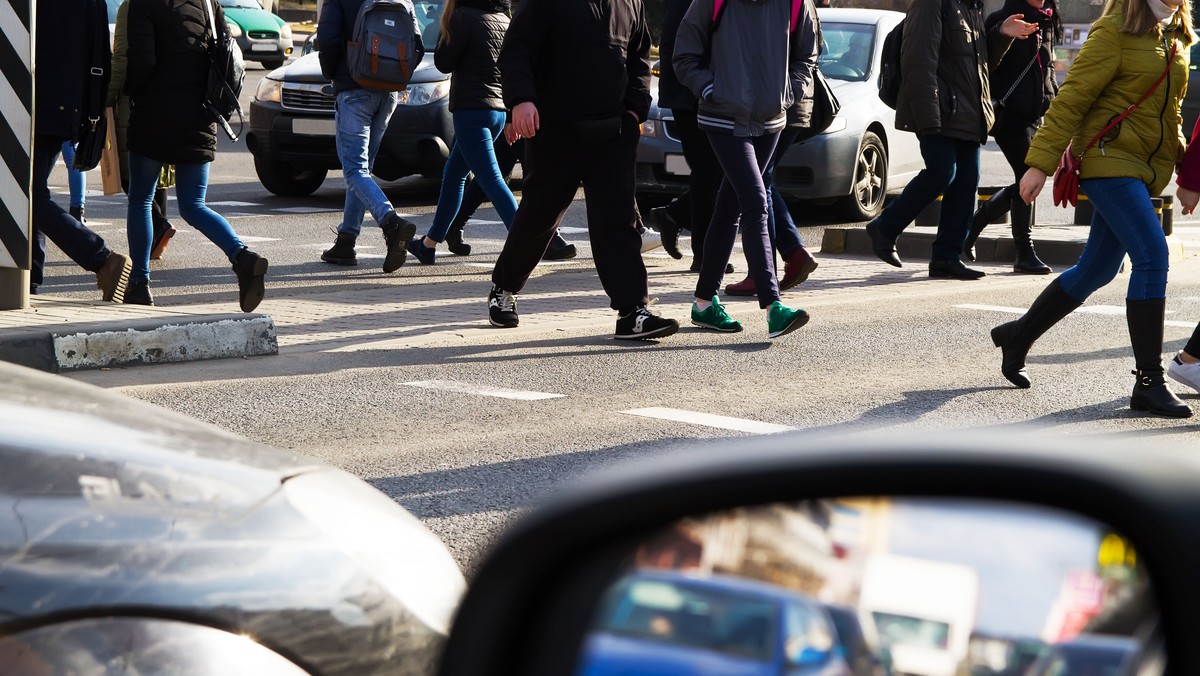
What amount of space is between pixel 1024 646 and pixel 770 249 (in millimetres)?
6850

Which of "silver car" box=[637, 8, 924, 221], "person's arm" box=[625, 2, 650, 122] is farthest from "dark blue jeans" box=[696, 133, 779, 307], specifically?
"silver car" box=[637, 8, 924, 221]

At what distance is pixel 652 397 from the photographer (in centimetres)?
670

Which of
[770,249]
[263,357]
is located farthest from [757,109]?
[263,357]

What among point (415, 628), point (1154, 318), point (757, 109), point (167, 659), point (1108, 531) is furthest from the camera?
point (757, 109)

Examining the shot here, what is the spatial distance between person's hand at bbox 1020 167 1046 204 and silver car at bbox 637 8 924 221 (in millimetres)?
6235

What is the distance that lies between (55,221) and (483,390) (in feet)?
9.46

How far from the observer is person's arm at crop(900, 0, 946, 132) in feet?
33.5

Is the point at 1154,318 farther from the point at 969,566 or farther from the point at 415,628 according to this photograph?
the point at 969,566

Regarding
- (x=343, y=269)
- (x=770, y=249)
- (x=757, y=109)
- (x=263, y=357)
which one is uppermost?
Result: (x=757, y=109)

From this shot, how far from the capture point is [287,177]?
14.9 metres

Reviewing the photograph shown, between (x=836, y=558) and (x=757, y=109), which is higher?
(x=836, y=558)

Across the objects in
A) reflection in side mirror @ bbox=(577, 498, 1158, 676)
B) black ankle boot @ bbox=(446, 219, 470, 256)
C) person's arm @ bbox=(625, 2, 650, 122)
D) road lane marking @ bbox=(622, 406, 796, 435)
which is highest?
reflection in side mirror @ bbox=(577, 498, 1158, 676)

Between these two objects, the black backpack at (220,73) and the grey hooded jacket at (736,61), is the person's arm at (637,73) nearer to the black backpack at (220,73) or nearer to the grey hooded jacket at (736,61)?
the grey hooded jacket at (736,61)

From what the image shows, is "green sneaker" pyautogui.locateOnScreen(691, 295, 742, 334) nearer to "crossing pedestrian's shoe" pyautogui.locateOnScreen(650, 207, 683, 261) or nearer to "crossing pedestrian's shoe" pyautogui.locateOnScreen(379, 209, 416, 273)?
"crossing pedestrian's shoe" pyautogui.locateOnScreen(379, 209, 416, 273)
